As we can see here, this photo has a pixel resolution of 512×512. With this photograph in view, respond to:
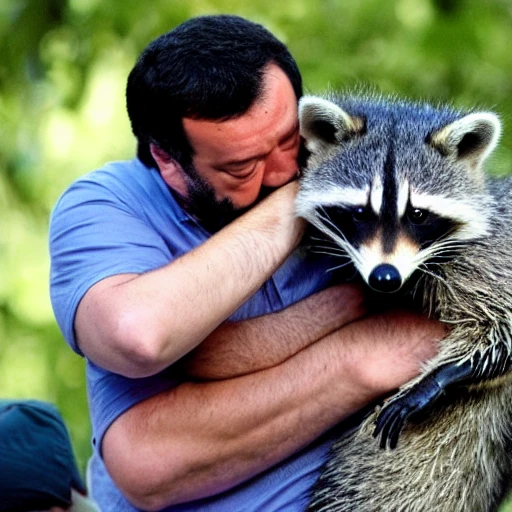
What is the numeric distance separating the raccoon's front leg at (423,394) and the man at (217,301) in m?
0.07

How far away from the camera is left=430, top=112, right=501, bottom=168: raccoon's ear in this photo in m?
3.31

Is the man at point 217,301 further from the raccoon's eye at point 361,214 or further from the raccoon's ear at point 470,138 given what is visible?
the raccoon's ear at point 470,138

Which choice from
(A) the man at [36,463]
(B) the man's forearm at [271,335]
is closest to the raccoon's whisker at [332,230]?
(B) the man's forearm at [271,335]

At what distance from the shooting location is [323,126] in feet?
11.3

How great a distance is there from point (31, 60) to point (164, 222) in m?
4.68

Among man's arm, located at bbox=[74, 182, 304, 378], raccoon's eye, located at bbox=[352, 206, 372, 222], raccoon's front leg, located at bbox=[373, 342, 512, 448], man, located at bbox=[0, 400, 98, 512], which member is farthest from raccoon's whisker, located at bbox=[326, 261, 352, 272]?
man, located at bbox=[0, 400, 98, 512]

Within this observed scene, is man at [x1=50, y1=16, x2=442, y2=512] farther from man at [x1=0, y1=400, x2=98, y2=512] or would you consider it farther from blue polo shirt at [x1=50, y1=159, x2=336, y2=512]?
man at [x1=0, y1=400, x2=98, y2=512]

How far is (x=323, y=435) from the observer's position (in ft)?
11.3

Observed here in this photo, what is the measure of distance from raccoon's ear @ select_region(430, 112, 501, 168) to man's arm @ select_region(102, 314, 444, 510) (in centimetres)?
63

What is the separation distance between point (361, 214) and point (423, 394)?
551 mm

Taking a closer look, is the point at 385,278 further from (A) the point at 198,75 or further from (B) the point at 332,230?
(A) the point at 198,75

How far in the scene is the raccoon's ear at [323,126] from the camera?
3.32 metres

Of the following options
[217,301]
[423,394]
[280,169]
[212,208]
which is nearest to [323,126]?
[280,169]

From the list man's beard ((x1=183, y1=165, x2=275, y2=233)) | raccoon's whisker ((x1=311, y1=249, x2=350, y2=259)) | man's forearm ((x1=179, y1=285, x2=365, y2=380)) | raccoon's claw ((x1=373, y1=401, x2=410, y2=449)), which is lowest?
raccoon's claw ((x1=373, y1=401, x2=410, y2=449))
